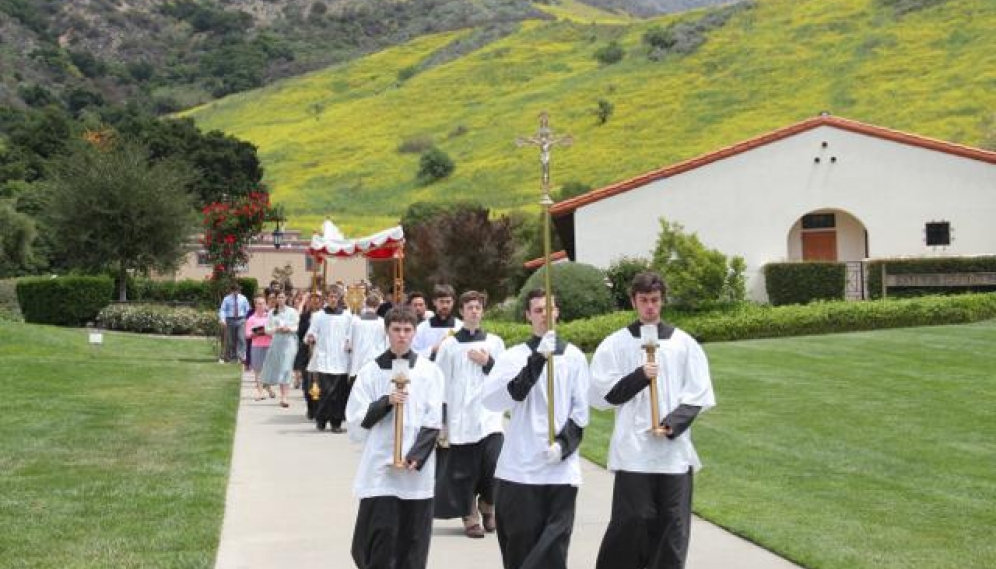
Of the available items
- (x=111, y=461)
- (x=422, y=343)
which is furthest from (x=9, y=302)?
(x=422, y=343)

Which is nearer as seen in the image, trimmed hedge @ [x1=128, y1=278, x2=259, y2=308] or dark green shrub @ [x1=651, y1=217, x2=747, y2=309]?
dark green shrub @ [x1=651, y1=217, x2=747, y2=309]

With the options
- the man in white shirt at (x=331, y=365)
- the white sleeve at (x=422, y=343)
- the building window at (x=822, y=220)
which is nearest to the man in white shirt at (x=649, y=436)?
the white sleeve at (x=422, y=343)

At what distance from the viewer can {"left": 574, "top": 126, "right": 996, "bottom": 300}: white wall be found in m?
35.2

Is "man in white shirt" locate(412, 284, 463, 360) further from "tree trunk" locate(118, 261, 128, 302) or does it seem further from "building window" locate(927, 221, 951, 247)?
"tree trunk" locate(118, 261, 128, 302)

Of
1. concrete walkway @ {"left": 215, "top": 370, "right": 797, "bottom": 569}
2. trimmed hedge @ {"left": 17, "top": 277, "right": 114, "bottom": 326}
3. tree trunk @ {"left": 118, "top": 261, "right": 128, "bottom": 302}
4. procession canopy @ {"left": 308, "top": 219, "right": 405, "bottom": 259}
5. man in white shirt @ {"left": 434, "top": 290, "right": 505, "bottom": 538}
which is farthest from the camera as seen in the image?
tree trunk @ {"left": 118, "top": 261, "right": 128, "bottom": 302}

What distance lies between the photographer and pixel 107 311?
4022cm

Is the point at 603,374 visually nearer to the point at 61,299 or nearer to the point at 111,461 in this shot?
the point at 111,461

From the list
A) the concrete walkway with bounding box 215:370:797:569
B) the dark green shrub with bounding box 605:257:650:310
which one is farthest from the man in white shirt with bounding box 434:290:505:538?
the dark green shrub with bounding box 605:257:650:310

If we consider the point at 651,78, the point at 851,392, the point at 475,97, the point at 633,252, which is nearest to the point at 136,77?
the point at 475,97

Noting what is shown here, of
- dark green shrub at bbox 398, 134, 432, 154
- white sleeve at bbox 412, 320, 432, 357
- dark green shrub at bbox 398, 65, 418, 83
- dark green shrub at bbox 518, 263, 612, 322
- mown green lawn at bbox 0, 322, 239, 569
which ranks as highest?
dark green shrub at bbox 398, 65, 418, 83

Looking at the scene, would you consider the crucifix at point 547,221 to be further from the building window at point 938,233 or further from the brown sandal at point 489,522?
the building window at point 938,233

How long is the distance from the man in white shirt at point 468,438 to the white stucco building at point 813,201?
1031 inches

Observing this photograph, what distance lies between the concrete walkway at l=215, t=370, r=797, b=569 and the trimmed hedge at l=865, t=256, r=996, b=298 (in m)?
21.7

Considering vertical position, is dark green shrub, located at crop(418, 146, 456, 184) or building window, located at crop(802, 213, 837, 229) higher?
dark green shrub, located at crop(418, 146, 456, 184)
